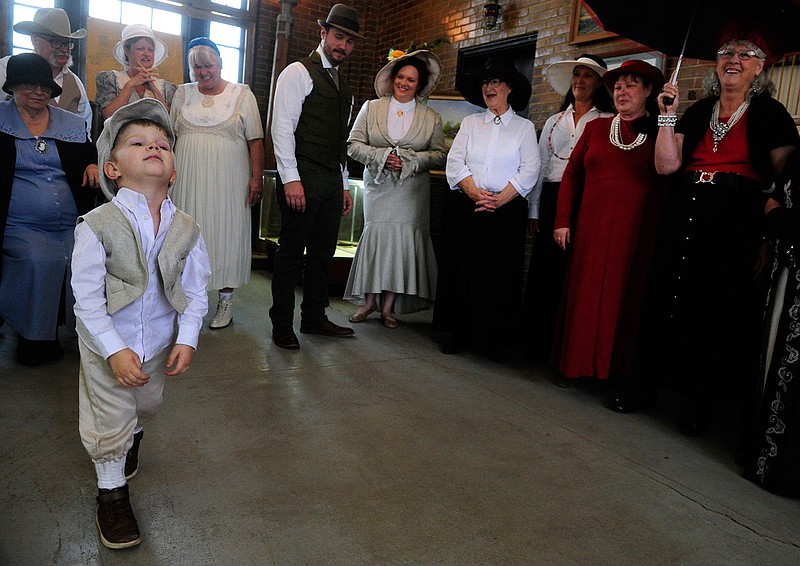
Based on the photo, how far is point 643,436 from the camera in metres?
2.67

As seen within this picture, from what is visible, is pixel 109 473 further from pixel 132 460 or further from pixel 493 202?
pixel 493 202

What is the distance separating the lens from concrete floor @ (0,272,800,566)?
5.63 ft

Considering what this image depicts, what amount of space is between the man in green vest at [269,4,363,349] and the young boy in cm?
172

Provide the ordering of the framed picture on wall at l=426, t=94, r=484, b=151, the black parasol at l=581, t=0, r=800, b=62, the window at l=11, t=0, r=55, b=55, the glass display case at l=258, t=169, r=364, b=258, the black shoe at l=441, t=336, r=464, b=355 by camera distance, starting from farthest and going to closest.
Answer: the window at l=11, t=0, r=55, b=55 → the framed picture on wall at l=426, t=94, r=484, b=151 → the glass display case at l=258, t=169, r=364, b=258 → the black shoe at l=441, t=336, r=464, b=355 → the black parasol at l=581, t=0, r=800, b=62

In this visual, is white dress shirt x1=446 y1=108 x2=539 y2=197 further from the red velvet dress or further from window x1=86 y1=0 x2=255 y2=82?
window x1=86 y1=0 x2=255 y2=82

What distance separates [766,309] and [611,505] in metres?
0.98

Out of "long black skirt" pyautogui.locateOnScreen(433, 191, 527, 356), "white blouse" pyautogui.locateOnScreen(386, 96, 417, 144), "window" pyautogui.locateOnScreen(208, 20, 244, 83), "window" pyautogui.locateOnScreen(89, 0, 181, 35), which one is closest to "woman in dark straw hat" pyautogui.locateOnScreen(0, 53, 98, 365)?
"white blouse" pyautogui.locateOnScreen(386, 96, 417, 144)

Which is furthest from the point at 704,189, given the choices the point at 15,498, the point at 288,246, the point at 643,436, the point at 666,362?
the point at 15,498

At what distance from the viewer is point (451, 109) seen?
5.68m

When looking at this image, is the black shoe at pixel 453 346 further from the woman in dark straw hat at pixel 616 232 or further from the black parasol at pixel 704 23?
the black parasol at pixel 704 23

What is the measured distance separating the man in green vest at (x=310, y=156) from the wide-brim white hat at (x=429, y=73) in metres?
0.47

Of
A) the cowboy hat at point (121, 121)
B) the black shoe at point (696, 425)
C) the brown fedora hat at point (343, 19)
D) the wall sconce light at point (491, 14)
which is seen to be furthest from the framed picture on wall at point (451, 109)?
the cowboy hat at point (121, 121)

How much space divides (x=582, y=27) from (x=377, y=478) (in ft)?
12.6

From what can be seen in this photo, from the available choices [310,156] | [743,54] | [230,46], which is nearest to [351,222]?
[310,156]
